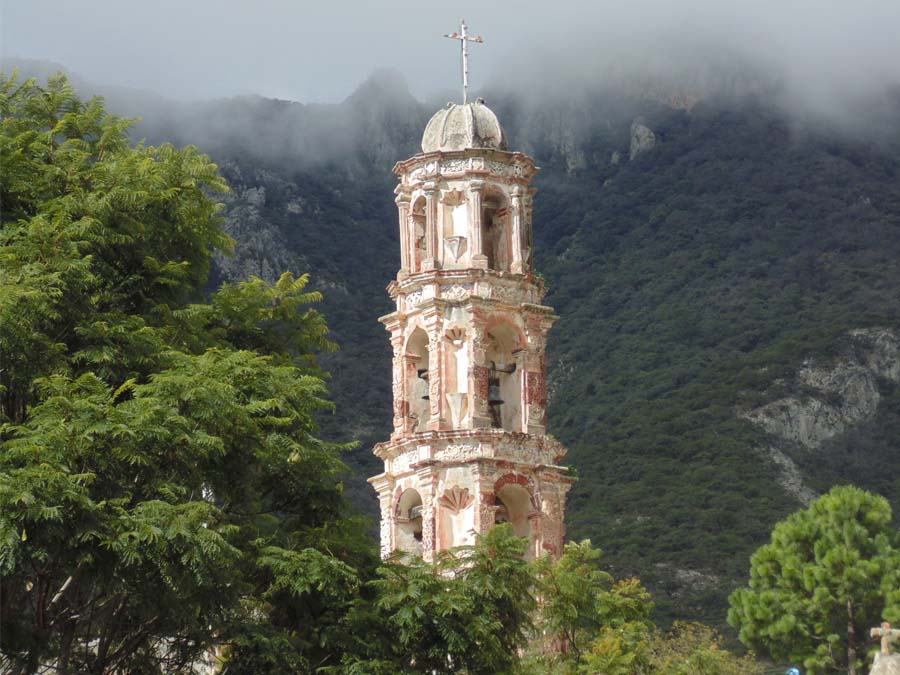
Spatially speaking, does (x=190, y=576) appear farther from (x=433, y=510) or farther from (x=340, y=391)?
(x=340, y=391)

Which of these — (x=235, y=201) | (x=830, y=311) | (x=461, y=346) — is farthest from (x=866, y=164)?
(x=461, y=346)

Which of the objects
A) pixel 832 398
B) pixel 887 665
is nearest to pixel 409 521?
pixel 887 665

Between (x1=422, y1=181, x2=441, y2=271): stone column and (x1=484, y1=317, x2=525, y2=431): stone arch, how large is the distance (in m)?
1.82

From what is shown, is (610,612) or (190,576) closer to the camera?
(190,576)

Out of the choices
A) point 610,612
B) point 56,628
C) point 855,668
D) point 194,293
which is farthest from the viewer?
point 855,668

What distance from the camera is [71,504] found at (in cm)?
2248

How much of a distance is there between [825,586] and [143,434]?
34856 millimetres

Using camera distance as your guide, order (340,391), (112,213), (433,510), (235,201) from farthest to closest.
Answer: (235,201) → (340,391) → (433,510) → (112,213)

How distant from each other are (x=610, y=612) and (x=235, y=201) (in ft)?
205

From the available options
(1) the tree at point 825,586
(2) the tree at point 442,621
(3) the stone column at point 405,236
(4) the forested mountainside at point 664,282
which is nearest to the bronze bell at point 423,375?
(3) the stone column at point 405,236

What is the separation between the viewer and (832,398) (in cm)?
8806

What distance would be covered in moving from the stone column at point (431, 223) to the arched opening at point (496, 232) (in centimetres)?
104

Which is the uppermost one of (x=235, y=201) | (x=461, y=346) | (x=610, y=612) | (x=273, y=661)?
(x=235, y=201)

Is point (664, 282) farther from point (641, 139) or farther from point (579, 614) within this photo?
point (579, 614)
